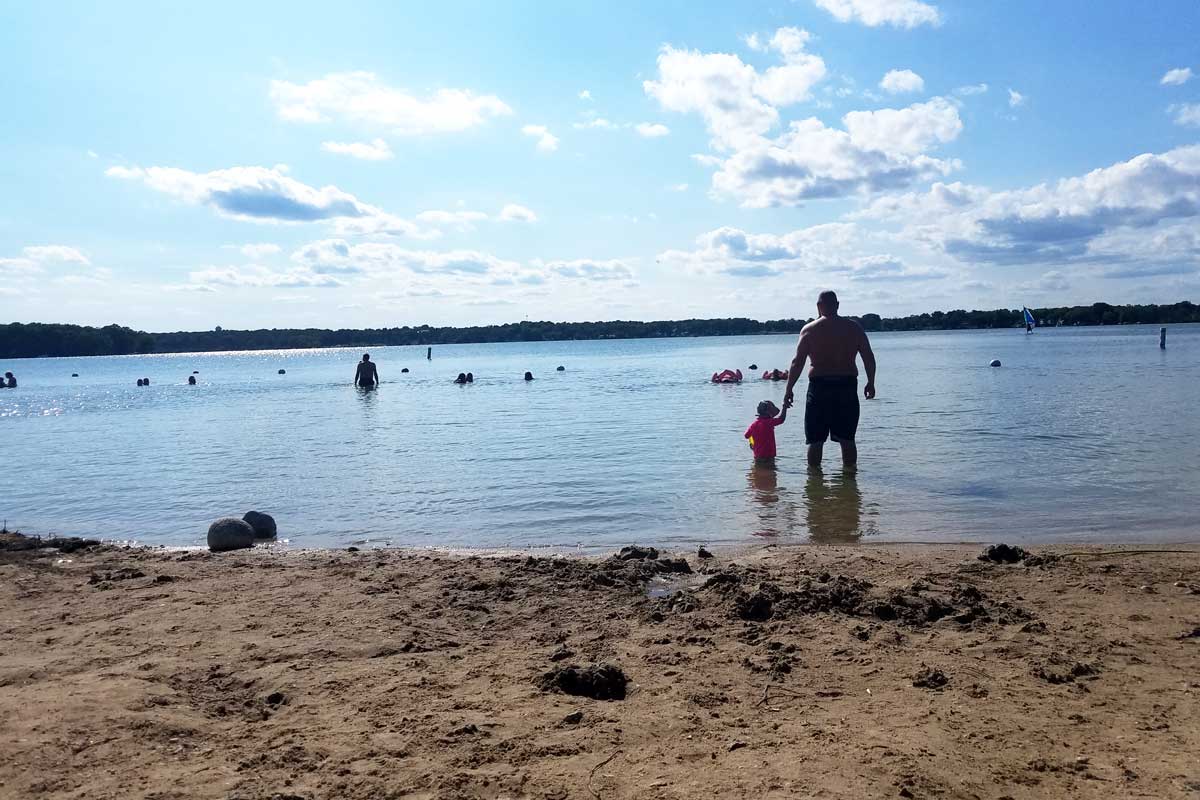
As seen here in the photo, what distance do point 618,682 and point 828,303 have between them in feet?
24.7

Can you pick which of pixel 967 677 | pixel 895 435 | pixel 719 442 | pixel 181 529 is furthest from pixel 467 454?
pixel 967 677

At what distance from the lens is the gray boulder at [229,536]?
805 centimetres

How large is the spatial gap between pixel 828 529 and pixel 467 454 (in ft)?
26.4

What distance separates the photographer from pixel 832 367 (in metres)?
10.4

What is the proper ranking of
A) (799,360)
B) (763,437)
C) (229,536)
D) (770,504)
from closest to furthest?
(229,536), (770,504), (799,360), (763,437)

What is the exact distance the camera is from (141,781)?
Answer: 3113mm

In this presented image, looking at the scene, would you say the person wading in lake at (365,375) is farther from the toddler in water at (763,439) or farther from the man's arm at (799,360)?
the man's arm at (799,360)

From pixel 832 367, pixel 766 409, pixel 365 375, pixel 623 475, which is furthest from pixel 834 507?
pixel 365 375

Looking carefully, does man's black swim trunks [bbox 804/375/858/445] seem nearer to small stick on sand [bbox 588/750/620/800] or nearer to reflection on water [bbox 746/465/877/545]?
reflection on water [bbox 746/465/877/545]

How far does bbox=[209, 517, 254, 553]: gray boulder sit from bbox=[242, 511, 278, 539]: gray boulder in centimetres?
37

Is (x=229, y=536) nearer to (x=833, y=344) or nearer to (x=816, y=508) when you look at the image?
(x=816, y=508)

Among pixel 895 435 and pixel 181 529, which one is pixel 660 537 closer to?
pixel 181 529

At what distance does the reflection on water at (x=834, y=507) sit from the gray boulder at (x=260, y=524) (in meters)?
5.57

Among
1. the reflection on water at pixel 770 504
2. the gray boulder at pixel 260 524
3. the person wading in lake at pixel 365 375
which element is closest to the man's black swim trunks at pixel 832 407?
the reflection on water at pixel 770 504
